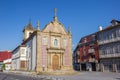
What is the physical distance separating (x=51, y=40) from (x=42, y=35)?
8.53 ft

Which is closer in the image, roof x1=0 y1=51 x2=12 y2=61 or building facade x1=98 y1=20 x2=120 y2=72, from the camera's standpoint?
building facade x1=98 y1=20 x2=120 y2=72

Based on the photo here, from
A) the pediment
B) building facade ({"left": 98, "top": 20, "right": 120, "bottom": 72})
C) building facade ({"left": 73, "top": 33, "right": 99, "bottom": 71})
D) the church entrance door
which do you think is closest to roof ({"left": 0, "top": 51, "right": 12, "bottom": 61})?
building facade ({"left": 73, "top": 33, "right": 99, "bottom": 71})

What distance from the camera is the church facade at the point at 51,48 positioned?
143 feet

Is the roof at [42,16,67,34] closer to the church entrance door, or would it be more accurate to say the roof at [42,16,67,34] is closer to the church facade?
the church facade

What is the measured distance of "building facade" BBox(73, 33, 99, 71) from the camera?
53.6 metres

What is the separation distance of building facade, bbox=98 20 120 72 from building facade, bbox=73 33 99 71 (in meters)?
2.58

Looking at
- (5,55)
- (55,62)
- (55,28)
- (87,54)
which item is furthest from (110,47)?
(5,55)

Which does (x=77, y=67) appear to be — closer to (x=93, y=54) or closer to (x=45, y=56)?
(x=93, y=54)

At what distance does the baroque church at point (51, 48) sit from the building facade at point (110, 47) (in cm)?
895

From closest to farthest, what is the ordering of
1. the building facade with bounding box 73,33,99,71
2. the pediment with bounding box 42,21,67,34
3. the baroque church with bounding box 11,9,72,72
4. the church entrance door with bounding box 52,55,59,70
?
the baroque church with bounding box 11,9,72,72, the church entrance door with bounding box 52,55,59,70, the pediment with bounding box 42,21,67,34, the building facade with bounding box 73,33,99,71

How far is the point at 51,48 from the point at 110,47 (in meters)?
14.8

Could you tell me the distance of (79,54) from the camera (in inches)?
2462

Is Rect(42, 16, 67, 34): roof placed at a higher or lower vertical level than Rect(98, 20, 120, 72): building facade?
higher

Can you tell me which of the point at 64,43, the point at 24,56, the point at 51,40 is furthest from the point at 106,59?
the point at 24,56
